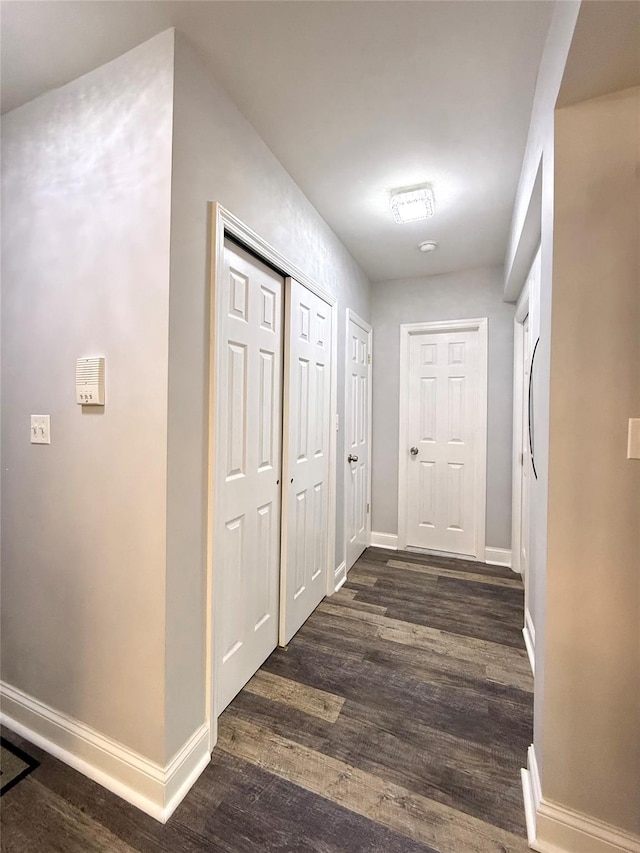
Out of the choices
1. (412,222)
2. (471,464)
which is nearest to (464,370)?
(471,464)

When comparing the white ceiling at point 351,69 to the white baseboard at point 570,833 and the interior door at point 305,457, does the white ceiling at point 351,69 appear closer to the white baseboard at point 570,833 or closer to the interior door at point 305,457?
the interior door at point 305,457

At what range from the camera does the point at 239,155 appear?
154 centimetres

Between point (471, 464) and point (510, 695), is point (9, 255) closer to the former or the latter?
point (510, 695)

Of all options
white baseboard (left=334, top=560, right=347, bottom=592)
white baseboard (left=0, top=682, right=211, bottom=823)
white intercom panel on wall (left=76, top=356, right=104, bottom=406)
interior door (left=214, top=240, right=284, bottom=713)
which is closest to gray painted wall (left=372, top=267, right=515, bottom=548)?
white baseboard (left=334, top=560, right=347, bottom=592)

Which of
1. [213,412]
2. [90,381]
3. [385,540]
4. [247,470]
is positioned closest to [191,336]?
[213,412]

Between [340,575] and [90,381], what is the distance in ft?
7.21

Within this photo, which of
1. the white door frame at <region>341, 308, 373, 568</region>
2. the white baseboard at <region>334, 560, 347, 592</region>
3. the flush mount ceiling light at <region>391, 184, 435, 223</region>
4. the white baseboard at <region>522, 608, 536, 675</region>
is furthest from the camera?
the white door frame at <region>341, 308, 373, 568</region>

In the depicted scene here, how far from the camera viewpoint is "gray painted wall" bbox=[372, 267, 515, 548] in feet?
10.5

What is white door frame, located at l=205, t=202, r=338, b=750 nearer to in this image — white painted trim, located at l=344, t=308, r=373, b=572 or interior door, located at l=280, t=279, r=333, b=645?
interior door, located at l=280, t=279, r=333, b=645

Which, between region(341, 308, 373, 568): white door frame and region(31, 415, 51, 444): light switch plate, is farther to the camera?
region(341, 308, 373, 568): white door frame

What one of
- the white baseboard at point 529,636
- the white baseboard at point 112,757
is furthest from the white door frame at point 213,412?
the white baseboard at point 529,636

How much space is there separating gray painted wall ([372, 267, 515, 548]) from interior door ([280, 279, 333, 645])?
1200mm

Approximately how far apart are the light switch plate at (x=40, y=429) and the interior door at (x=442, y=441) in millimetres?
2846

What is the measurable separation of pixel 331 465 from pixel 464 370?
1664mm
